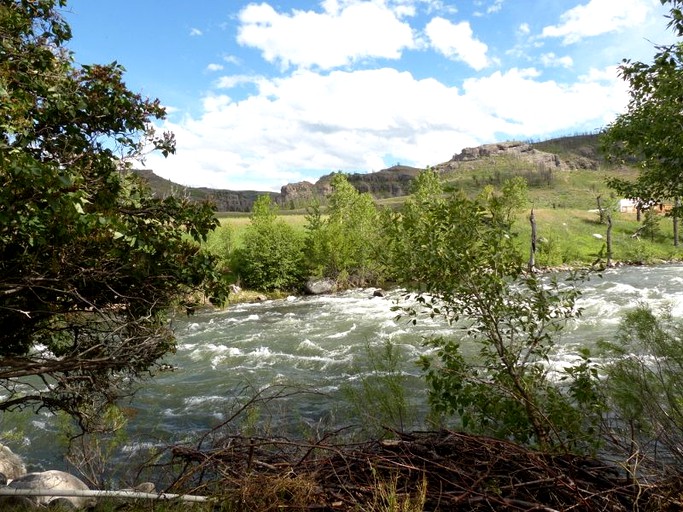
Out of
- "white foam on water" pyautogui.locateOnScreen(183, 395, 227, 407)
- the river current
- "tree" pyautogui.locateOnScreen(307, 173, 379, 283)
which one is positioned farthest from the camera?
"tree" pyautogui.locateOnScreen(307, 173, 379, 283)

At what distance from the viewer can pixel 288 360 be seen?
17.7 metres

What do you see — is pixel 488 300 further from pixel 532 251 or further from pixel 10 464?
pixel 10 464

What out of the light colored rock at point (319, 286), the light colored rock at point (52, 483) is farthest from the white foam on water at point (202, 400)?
the light colored rock at point (319, 286)

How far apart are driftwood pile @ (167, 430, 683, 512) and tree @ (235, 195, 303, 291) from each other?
3703cm

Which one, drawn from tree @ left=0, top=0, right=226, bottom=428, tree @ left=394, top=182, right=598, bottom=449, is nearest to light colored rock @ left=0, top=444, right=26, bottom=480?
tree @ left=0, top=0, right=226, bottom=428

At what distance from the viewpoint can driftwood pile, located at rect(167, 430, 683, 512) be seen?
383cm

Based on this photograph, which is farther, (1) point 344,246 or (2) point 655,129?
(1) point 344,246

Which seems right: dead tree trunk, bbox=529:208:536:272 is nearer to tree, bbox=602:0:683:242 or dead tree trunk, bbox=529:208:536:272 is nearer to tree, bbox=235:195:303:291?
tree, bbox=602:0:683:242

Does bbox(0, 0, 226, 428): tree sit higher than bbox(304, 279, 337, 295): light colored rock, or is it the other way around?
bbox(0, 0, 226, 428): tree

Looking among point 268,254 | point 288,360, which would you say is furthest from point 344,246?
point 288,360

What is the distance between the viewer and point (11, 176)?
3.86 metres

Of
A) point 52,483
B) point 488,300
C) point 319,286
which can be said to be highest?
point 488,300

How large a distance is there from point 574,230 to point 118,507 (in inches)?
2812

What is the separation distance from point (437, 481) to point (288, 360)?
1387 centimetres
